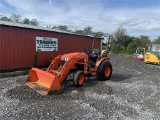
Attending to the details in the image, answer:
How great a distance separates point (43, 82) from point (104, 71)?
290 cm

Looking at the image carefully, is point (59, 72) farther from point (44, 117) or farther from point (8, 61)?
point (8, 61)

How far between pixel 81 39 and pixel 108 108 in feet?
31.2

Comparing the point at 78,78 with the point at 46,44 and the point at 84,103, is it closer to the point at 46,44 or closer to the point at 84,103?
the point at 84,103

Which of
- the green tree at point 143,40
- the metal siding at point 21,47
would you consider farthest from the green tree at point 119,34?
the metal siding at point 21,47

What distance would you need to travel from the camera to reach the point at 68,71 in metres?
6.64

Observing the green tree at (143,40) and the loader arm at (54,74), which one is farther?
the green tree at (143,40)

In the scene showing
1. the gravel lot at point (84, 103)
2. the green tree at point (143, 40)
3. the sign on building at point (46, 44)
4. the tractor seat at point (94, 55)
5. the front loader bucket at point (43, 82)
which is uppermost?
the green tree at point (143, 40)

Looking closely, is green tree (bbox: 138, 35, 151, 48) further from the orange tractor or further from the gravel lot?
the gravel lot

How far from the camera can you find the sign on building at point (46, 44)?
1116 cm

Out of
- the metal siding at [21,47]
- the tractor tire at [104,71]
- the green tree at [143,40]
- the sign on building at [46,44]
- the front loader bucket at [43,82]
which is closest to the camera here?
the front loader bucket at [43,82]

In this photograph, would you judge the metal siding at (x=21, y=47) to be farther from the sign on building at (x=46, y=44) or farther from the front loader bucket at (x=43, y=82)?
the front loader bucket at (x=43, y=82)

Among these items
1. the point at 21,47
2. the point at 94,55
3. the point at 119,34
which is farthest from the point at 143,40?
the point at 94,55

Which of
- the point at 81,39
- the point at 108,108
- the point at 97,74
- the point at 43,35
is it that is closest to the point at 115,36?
the point at 81,39

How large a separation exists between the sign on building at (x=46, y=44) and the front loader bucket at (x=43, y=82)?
4516 millimetres
